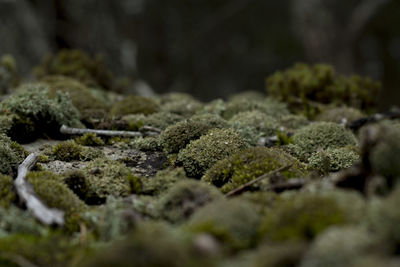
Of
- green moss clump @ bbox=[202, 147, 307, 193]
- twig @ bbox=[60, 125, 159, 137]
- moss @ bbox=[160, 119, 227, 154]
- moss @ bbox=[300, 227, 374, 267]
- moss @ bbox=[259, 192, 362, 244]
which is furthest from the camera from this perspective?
twig @ bbox=[60, 125, 159, 137]

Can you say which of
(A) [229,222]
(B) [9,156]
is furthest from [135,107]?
(A) [229,222]

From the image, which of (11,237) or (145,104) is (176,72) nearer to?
(145,104)

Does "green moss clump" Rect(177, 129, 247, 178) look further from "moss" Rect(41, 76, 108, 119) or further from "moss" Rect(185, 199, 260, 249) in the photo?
"moss" Rect(41, 76, 108, 119)

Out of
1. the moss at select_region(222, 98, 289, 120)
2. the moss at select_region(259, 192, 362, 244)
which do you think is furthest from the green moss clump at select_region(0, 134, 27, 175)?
the moss at select_region(222, 98, 289, 120)

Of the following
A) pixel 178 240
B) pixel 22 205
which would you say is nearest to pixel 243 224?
pixel 178 240

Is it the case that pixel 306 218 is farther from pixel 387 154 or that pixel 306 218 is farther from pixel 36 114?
pixel 36 114

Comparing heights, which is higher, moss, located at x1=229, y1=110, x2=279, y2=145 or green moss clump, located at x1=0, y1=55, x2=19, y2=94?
green moss clump, located at x1=0, y1=55, x2=19, y2=94

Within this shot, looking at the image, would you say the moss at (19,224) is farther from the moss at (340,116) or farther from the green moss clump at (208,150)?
the moss at (340,116)
